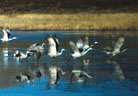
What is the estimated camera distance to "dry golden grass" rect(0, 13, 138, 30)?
45750 mm

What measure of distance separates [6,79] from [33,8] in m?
44.3

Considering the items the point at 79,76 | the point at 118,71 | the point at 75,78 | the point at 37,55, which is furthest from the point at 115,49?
the point at 75,78

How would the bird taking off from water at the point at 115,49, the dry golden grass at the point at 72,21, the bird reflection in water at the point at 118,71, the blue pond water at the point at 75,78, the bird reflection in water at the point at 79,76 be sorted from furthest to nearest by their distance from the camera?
1. the dry golden grass at the point at 72,21
2. the bird taking off from water at the point at 115,49
3. the bird reflection in water at the point at 118,71
4. the bird reflection in water at the point at 79,76
5. the blue pond water at the point at 75,78

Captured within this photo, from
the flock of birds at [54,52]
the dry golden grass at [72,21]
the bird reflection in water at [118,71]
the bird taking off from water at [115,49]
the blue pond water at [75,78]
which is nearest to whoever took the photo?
the blue pond water at [75,78]

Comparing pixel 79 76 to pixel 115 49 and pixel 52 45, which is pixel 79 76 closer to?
pixel 52 45

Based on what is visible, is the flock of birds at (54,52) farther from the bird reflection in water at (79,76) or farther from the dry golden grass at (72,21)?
the dry golden grass at (72,21)

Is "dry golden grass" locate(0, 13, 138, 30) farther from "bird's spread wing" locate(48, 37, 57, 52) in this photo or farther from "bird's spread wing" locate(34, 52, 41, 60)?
"bird's spread wing" locate(34, 52, 41, 60)

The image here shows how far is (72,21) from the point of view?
48969 millimetres

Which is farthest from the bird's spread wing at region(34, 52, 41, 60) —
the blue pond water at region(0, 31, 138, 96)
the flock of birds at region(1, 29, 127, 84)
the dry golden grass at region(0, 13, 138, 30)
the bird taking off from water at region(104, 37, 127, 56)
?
the dry golden grass at region(0, 13, 138, 30)

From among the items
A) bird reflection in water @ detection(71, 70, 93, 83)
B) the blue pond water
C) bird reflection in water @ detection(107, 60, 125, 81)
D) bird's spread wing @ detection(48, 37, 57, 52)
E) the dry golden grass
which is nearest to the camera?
the blue pond water

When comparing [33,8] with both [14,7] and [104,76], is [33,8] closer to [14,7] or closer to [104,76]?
[14,7]

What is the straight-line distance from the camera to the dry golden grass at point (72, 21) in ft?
150

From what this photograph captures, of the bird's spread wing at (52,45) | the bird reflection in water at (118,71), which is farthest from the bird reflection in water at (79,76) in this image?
the bird's spread wing at (52,45)

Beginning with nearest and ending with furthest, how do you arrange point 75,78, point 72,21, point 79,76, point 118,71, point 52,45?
point 75,78
point 79,76
point 118,71
point 52,45
point 72,21
